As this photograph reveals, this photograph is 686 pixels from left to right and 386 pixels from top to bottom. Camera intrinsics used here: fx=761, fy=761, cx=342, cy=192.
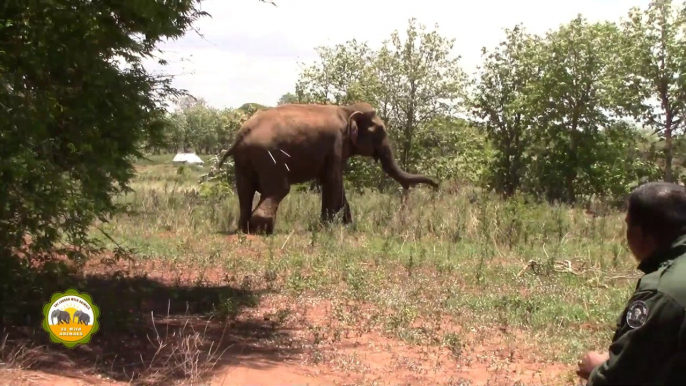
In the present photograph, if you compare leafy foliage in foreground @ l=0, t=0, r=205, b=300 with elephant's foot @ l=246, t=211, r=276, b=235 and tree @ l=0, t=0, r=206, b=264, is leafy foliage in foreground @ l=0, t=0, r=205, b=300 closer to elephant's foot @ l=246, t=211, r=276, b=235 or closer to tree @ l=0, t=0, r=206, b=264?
tree @ l=0, t=0, r=206, b=264

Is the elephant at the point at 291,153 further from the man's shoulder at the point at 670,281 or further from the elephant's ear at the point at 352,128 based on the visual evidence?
the man's shoulder at the point at 670,281

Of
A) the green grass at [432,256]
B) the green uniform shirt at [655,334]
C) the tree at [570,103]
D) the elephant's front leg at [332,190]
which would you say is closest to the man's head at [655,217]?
the green uniform shirt at [655,334]

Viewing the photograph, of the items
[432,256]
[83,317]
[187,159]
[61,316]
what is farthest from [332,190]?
[187,159]

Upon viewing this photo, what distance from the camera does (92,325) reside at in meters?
6.58

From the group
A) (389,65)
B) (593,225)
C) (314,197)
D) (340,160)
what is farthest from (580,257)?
(389,65)

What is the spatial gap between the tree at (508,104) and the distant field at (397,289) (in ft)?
24.7

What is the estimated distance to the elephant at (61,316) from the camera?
6.48 metres

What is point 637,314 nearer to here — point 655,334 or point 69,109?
point 655,334

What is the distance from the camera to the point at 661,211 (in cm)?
305

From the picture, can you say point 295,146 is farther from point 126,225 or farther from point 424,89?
point 424,89

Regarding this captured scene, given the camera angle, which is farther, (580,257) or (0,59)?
(580,257)

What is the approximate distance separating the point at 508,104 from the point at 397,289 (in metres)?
15.3

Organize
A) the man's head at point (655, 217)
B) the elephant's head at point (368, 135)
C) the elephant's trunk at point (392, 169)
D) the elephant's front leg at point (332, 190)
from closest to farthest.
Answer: the man's head at point (655, 217) → the elephant's front leg at point (332, 190) → the elephant's head at point (368, 135) → the elephant's trunk at point (392, 169)

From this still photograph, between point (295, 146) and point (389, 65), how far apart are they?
9.70 meters
